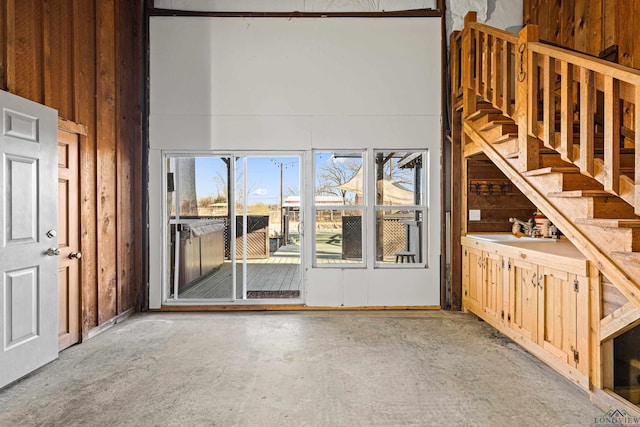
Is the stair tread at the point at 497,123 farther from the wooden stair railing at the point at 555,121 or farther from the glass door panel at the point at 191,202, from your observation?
the glass door panel at the point at 191,202

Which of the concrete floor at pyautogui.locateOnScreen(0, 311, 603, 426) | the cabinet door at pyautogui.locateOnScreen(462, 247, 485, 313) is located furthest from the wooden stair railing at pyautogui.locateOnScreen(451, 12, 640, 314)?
the cabinet door at pyautogui.locateOnScreen(462, 247, 485, 313)

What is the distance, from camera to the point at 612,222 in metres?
2.08

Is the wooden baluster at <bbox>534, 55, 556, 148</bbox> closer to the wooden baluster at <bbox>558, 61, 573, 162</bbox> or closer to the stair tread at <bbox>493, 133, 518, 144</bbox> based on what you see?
the wooden baluster at <bbox>558, 61, 573, 162</bbox>

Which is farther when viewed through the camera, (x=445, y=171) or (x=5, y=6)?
(x=445, y=171)

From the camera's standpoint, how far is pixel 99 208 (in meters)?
3.81

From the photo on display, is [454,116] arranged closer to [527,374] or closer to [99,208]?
[527,374]

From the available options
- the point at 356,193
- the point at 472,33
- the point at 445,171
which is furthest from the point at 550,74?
the point at 356,193

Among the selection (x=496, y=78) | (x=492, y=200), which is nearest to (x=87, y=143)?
(x=496, y=78)

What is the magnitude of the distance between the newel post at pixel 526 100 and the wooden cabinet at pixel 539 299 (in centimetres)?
82

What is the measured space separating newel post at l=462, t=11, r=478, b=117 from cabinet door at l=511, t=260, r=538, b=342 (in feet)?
6.10

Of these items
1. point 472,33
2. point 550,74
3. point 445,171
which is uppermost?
point 472,33

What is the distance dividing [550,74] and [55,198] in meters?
4.12

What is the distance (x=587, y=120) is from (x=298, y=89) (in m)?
3.23

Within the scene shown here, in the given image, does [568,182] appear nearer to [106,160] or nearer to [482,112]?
[482,112]
